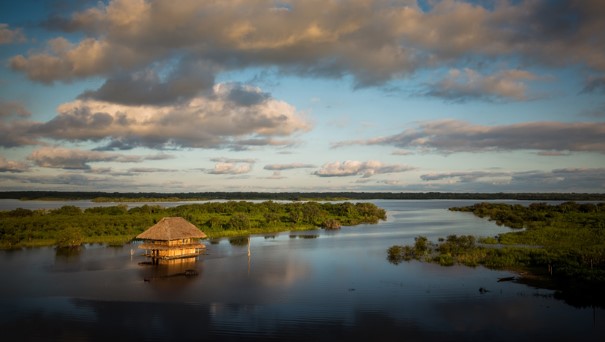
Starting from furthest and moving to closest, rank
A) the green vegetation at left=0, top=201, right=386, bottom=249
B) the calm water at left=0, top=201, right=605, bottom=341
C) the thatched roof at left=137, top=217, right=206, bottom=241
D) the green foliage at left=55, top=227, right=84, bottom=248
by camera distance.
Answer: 1. the green vegetation at left=0, top=201, right=386, bottom=249
2. the green foliage at left=55, top=227, right=84, bottom=248
3. the thatched roof at left=137, top=217, right=206, bottom=241
4. the calm water at left=0, top=201, right=605, bottom=341

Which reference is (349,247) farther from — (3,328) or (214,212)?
(214,212)

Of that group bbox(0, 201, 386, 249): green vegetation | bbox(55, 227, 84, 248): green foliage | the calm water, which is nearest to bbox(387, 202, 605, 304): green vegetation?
the calm water

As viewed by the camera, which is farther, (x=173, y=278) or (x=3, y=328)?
(x=173, y=278)

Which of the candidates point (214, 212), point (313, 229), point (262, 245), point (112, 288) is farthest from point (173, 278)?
point (214, 212)

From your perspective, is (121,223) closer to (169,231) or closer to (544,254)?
(169,231)

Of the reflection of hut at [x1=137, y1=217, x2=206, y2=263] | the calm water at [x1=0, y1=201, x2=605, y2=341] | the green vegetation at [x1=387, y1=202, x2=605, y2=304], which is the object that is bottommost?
the calm water at [x1=0, y1=201, x2=605, y2=341]

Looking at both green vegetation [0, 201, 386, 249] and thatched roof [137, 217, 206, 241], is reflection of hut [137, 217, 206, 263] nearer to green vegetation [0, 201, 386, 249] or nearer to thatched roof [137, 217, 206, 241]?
thatched roof [137, 217, 206, 241]

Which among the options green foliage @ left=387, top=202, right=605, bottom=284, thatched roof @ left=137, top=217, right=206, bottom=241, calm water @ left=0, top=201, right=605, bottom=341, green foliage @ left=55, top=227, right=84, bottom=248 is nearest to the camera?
calm water @ left=0, top=201, right=605, bottom=341
